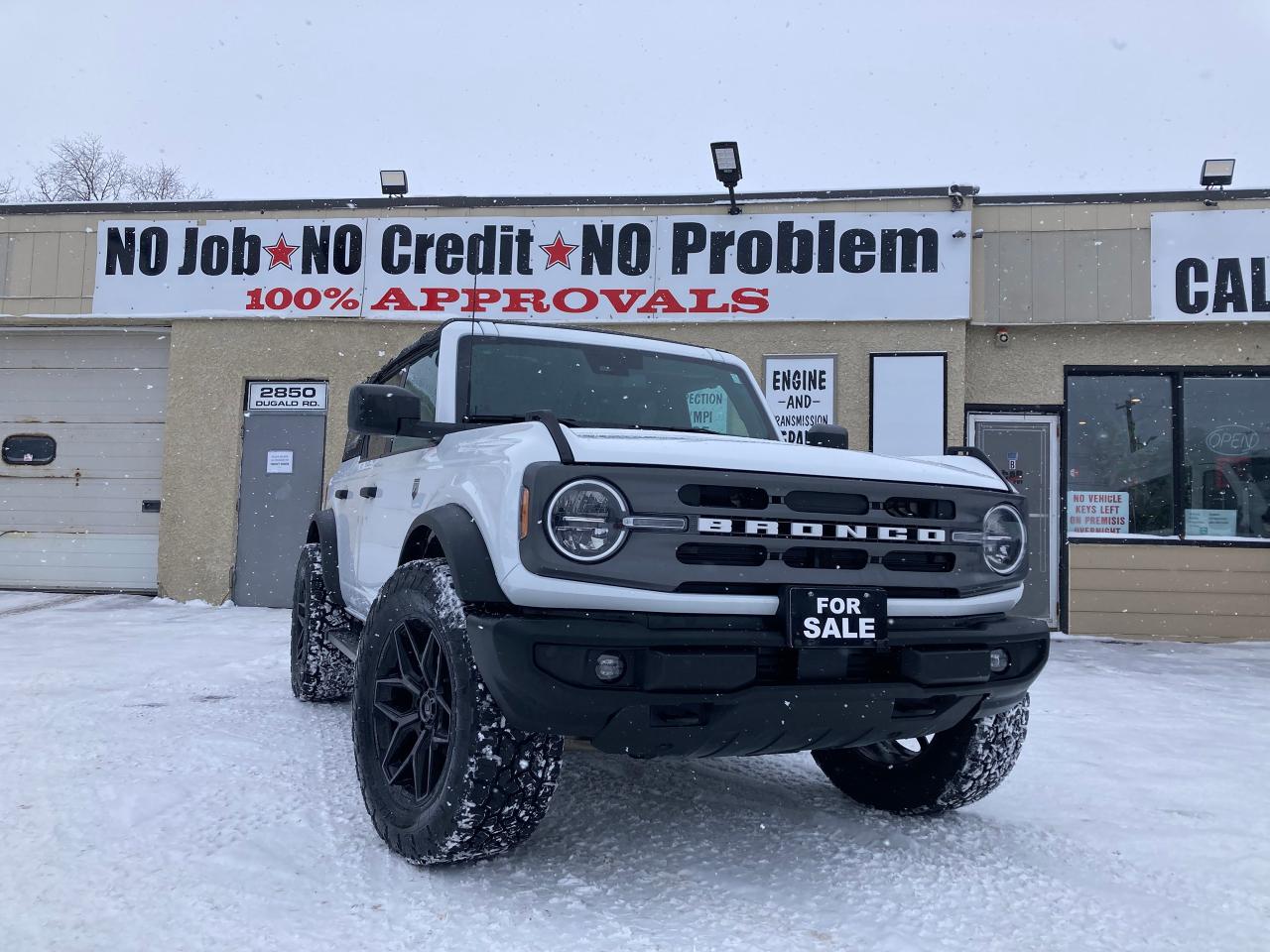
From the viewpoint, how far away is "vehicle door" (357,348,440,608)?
3373 mm

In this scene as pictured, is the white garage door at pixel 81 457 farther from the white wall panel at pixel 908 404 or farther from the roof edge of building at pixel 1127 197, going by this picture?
the roof edge of building at pixel 1127 197

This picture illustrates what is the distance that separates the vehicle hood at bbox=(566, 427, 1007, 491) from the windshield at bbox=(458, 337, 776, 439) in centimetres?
65

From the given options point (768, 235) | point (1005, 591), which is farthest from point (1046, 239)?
point (1005, 591)

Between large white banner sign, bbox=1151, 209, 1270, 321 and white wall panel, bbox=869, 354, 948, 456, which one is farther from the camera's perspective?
white wall panel, bbox=869, 354, 948, 456

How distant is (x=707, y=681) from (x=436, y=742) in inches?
33.4

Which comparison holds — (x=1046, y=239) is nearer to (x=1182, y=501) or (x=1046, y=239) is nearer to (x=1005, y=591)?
(x=1182, y=501)

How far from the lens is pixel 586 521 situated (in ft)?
7.71

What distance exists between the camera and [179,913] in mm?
2336

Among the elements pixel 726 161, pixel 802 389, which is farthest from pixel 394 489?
pixel 726 161

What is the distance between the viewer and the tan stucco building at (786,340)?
918 centimetres

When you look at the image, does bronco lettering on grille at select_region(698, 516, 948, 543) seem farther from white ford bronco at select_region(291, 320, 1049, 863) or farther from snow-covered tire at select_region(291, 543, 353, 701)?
snow-covered tire at select_region(291, 543, 353, 701)

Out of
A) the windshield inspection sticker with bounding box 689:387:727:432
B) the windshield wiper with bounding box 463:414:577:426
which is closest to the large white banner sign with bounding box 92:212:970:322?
the windshield inspection sticker with bounding box 689:387:727:432

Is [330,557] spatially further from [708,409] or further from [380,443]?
[708,409]

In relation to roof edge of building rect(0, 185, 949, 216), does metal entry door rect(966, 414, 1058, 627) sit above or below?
below
